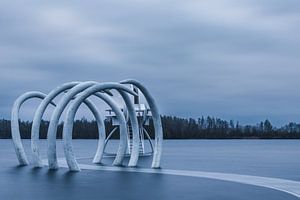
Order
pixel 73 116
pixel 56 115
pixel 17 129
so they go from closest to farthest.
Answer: pixel 73 116
pixel 56 115
pixel 17 129

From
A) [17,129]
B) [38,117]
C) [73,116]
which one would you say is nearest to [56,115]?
[73,116]

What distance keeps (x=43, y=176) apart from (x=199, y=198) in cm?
901

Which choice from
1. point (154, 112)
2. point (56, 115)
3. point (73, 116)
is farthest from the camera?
point (154, 112)

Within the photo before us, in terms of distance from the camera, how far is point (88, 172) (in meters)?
25.3

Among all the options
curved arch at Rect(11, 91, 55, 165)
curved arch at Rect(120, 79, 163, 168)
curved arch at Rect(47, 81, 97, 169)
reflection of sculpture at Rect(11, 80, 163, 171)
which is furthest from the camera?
curved arch at Rect(11, 91, 55, 165)

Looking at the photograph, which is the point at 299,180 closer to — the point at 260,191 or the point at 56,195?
the point at 260,191

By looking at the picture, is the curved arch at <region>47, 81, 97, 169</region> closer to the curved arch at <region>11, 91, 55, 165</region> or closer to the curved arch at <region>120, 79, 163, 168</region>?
the curved arch at <region>120, 79, 163, 168</region>

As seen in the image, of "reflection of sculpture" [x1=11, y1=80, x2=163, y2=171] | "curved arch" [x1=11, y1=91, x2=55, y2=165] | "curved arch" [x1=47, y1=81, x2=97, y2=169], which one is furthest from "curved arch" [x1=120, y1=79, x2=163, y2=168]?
"curved arch" [x1=11, y1=91, x2=55, y2=165]

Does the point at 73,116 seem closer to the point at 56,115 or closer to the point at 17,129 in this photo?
the point at 56,115

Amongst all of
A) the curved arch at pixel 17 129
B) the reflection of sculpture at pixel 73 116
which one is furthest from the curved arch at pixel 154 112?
the curved arch at pixel 17 129

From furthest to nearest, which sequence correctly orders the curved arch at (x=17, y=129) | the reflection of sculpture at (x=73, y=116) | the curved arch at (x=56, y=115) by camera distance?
the curved arch at (x=17, y=129), the curved arch at (x=56, y=115), the reflection of sculpture at (x=73, y=116)

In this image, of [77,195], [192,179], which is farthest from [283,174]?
[77,195]

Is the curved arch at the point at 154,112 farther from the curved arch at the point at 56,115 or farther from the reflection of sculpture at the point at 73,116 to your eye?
the curved arch at the point at 56,115

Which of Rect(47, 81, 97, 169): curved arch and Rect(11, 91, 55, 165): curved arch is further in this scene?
Rect(11, 91, 55, 165): curved arch
